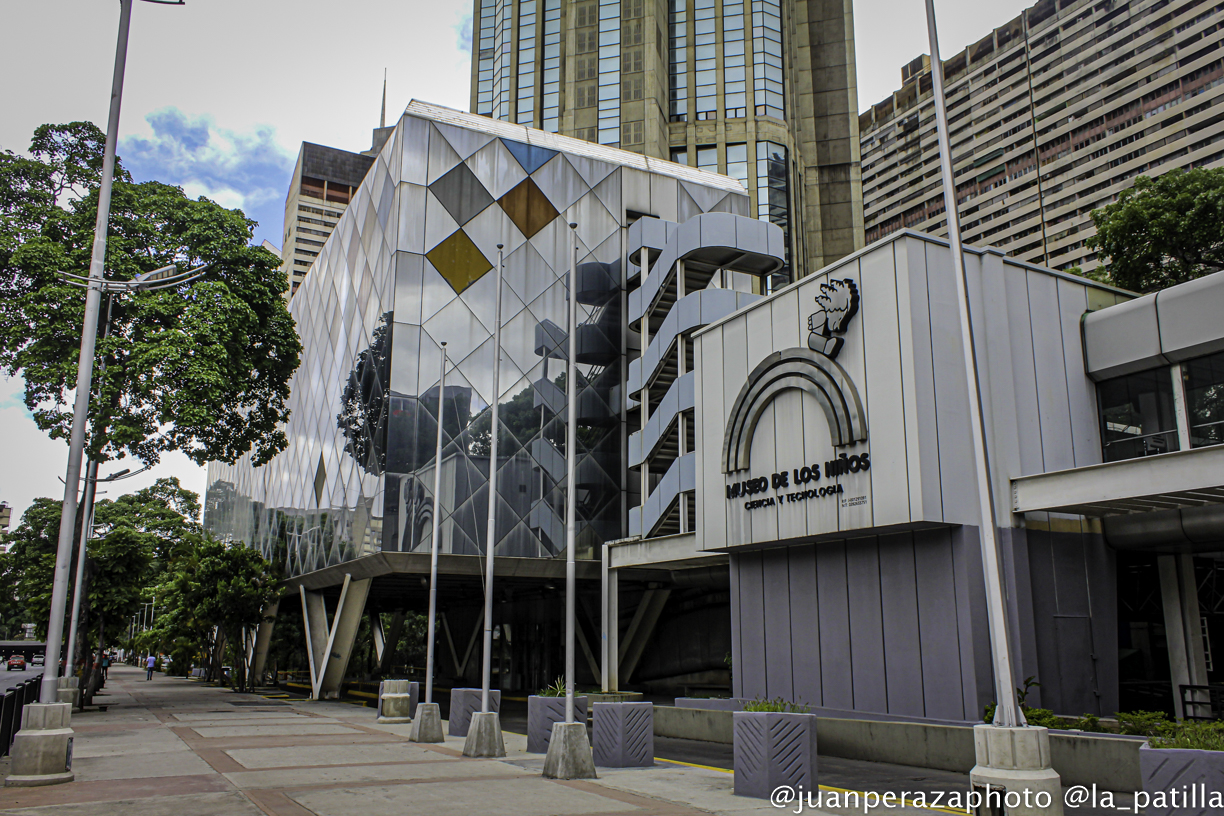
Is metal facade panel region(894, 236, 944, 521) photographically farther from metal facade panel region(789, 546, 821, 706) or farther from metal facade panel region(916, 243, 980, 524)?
metal facade panel region(789, 546, 821, 706)

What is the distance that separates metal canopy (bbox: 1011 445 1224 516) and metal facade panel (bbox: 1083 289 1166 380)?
3.68 metres

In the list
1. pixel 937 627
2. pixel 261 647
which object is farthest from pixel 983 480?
pixel 261 647

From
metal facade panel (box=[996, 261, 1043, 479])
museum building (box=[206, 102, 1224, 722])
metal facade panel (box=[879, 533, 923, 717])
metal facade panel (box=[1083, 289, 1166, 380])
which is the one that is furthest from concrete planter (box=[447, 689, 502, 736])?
metal facade panel (box=[1083, 289, 1166, 380])

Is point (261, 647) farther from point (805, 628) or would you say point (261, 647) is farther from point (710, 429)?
point (805, 628)

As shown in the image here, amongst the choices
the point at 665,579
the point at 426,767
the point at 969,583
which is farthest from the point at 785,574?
the point at 665,579

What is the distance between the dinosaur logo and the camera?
20203 mm

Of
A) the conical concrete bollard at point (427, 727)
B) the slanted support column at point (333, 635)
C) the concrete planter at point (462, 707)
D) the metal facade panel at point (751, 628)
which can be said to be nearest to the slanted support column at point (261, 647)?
the slanted support column at point (333, 635)

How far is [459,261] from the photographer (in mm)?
35531

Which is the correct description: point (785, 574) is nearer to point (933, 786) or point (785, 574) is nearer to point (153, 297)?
point (933, 786)

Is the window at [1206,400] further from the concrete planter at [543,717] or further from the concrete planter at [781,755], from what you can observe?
the concrete planter at [543,717]

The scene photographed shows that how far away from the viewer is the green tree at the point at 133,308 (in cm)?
2972

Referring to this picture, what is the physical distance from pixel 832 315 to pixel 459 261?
18847 millimetres

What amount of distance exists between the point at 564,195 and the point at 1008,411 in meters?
24.2

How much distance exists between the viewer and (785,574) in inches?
852
